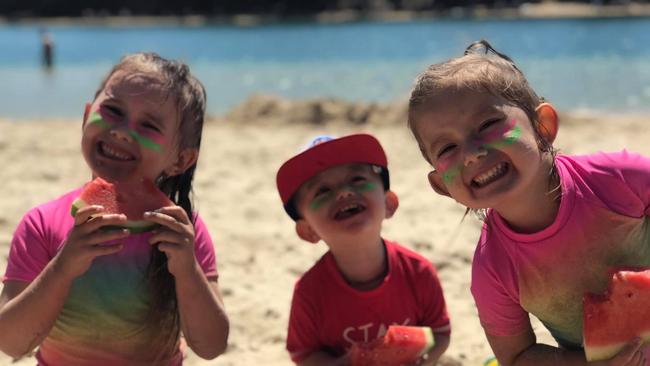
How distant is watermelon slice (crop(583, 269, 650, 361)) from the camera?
221cm

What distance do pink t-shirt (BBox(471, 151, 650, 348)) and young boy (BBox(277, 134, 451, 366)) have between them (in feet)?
1.96

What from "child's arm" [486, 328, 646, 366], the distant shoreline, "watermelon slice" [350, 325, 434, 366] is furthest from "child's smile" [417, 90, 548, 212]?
the distant shoreline

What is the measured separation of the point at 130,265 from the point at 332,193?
0.86 meters

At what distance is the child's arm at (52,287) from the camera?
2316 millimetres

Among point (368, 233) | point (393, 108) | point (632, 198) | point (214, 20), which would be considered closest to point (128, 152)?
point (368, 233)

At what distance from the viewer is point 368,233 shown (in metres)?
2.90

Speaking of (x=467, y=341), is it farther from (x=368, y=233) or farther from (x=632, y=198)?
(x=632, y=198)

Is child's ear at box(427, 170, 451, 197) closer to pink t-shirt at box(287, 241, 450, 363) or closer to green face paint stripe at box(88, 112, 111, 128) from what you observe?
pink t-shirt at box(287, 241, 450, 363)

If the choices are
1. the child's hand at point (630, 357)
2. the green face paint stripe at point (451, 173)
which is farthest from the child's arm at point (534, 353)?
the green face paint stripe at point (451, 173)

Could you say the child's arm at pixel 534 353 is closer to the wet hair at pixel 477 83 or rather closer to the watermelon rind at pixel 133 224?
the wet hair at pixel 477 83

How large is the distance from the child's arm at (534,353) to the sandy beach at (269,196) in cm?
93

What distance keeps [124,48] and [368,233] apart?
3504 centimetres

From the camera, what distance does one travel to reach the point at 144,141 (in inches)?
99.9

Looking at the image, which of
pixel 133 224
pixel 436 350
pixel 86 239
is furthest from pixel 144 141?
pixel 436 350
